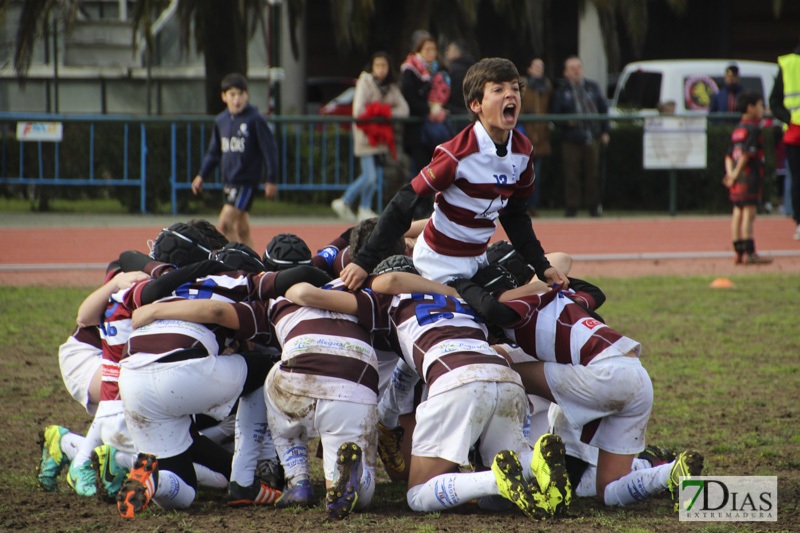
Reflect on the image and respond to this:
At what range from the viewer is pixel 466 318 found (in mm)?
3930

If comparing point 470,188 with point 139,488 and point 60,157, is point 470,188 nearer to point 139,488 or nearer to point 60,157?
point 139,488

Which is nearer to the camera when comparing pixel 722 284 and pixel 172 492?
pixel 172 492

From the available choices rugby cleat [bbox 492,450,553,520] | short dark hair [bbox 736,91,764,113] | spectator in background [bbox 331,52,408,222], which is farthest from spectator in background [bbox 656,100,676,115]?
rugby cleat [bbox 492,450,553,520]

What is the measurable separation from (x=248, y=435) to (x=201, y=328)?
1.60 feet

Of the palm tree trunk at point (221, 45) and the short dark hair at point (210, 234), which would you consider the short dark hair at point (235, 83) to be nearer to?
the short dark hair at point (210, 234)

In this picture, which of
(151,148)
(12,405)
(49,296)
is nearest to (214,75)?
(151,148)

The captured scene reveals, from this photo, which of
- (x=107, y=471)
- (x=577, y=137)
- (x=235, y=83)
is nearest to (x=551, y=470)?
(x=107, y=471)

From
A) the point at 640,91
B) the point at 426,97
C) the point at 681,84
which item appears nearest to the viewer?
the point at 426,97

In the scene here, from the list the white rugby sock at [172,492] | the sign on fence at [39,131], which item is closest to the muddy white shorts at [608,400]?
the white rugby sock at [172,492]

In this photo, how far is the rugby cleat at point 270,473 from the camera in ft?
13.3

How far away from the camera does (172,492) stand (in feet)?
12.0

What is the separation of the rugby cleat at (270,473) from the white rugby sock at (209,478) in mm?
160

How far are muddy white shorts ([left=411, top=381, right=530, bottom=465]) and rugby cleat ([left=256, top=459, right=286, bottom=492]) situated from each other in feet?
2.40

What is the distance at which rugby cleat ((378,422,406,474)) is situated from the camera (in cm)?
419
